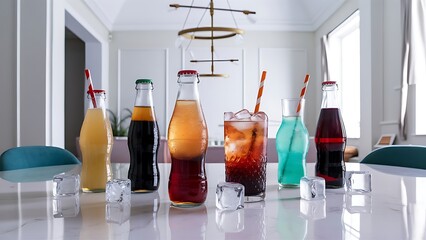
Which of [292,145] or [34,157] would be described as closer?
[292,145]

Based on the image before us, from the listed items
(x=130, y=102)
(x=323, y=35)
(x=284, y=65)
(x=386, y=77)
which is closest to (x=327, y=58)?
(x=323, y=35)

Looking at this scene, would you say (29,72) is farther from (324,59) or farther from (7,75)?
(324,59)

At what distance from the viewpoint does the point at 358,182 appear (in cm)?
74

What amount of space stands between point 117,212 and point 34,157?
1174 millimetres

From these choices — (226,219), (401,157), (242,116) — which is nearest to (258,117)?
(242,116)

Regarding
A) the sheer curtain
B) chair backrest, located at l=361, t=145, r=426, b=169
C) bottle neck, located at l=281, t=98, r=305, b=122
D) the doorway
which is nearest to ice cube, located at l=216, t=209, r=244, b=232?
bottle neck, located at l=281, t=98, r=305, b=122

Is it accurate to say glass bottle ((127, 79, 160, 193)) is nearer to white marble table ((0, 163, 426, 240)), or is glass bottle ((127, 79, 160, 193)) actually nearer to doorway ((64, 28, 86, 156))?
white marble table ((0, 163, 426, 240))

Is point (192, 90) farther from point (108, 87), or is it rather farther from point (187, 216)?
point (108, 87)

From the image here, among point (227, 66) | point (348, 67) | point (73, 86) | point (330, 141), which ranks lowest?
point (330, 141)

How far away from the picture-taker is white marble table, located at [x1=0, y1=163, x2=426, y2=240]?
1.45 ft

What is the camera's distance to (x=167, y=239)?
42cm

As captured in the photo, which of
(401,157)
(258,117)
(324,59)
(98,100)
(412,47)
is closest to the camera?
(258,117)

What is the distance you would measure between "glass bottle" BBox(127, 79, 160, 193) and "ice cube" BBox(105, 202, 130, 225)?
13 centimetres

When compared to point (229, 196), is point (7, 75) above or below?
above
